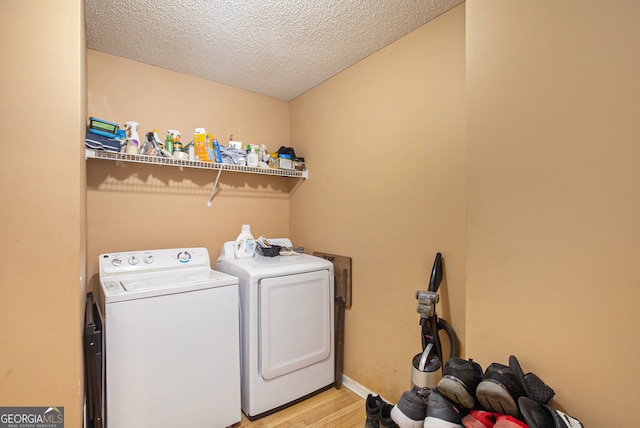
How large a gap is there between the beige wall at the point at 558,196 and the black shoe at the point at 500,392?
166 millimetres

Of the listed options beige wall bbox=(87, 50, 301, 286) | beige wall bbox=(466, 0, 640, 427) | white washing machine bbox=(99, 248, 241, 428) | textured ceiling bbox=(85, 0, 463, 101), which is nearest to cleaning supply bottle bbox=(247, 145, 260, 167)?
→ beige wall bbox=(87, 50, 301, 286)

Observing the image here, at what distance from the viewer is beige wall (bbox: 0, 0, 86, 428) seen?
118 cm

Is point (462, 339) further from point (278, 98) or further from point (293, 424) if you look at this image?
point (278, 98)

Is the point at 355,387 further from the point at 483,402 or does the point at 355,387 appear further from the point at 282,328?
the point at 483,402

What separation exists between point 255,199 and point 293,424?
5.78 feet

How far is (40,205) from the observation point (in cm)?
123

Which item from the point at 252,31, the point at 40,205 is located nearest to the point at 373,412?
the point at 40,205

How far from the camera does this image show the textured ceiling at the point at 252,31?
165 cm

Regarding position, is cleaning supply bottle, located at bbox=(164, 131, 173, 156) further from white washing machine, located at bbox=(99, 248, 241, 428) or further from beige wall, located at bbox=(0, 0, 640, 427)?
white washing machine, located at bbox=(99, 248, 241, 428)

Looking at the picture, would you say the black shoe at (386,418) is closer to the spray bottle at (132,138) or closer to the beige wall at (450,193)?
the beige wall at (450,193)

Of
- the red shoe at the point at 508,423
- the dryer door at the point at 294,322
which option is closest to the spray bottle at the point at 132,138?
the dryer door at the point at 294,322

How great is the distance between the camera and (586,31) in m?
0.92

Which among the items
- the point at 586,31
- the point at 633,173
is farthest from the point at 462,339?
the point at 586,31

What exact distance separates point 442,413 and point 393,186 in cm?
136
